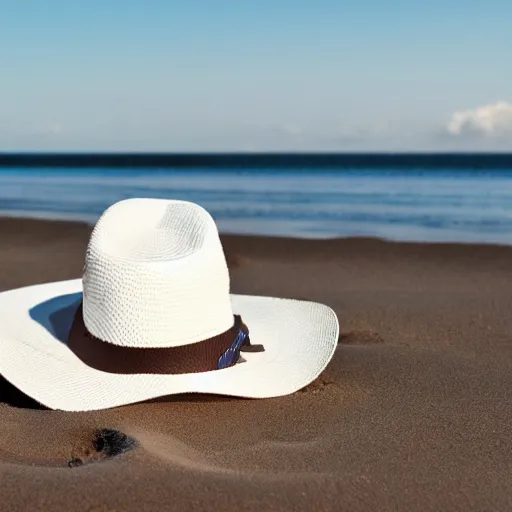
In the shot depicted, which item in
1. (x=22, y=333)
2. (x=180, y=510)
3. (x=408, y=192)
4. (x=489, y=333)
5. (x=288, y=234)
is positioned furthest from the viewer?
(x=408, y=192)

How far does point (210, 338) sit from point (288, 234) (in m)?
7.82

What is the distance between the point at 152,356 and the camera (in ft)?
10.2

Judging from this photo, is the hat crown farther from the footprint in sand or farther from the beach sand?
the footprint in sand

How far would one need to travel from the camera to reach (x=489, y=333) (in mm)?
4766

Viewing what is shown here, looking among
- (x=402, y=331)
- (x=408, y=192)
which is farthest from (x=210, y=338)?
(x=408, y=192)

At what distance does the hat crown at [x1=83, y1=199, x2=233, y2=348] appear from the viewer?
123 inches

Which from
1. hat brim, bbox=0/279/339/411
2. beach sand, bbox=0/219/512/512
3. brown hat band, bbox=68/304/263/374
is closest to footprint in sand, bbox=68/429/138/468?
beach sand, bbox=0/219/512/512

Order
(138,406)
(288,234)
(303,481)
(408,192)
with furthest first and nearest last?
(408,192) < (288,234) < (138,406) < (303,481)

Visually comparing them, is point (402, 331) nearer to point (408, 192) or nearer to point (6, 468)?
point (6, 468)

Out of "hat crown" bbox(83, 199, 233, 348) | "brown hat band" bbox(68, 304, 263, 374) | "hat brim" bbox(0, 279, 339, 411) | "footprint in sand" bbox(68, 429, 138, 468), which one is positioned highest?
"hat crown" bbox(83, 199, 233, 348)

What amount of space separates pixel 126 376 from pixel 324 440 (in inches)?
33.8

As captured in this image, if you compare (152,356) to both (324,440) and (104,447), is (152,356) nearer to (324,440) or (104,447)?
(104,447)

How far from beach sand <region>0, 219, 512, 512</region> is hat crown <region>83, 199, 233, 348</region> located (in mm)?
306

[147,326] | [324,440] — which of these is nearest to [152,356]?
[147,326]
